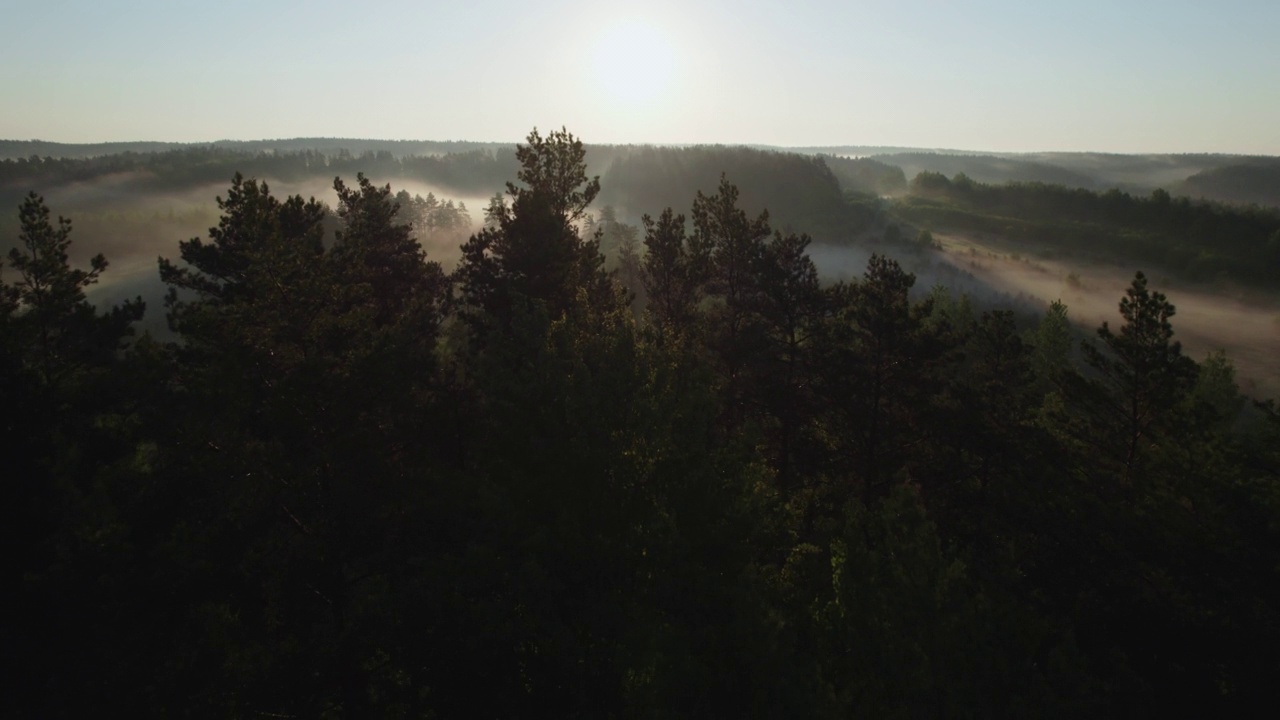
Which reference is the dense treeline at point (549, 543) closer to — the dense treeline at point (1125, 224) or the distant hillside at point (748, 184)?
the dense treeline at point (1125, 224)

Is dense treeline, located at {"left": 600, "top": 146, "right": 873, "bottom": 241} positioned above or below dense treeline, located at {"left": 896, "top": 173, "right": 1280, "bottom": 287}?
above

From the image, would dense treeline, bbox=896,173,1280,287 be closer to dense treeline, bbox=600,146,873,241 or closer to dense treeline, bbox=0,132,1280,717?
dense treeline, bbox=600,146,873,241

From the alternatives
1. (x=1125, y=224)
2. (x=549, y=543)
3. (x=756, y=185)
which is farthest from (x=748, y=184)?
(x=549, y=543)

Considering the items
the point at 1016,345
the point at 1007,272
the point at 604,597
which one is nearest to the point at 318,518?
the point at 604,597

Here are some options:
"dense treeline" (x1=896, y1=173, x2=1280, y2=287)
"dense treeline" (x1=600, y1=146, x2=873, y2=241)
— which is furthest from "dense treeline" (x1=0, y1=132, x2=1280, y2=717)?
"dense treeline" (x1=600, y1=146, x2=873, y2=241)

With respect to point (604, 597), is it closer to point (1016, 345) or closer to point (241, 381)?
point (241, 381)

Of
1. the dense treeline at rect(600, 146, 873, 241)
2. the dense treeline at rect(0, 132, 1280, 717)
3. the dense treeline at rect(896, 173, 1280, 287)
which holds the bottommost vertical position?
the dense treeline at rect(0, 132, 1280, 717)

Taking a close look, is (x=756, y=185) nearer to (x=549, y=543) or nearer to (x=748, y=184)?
(x=748, y=184)
